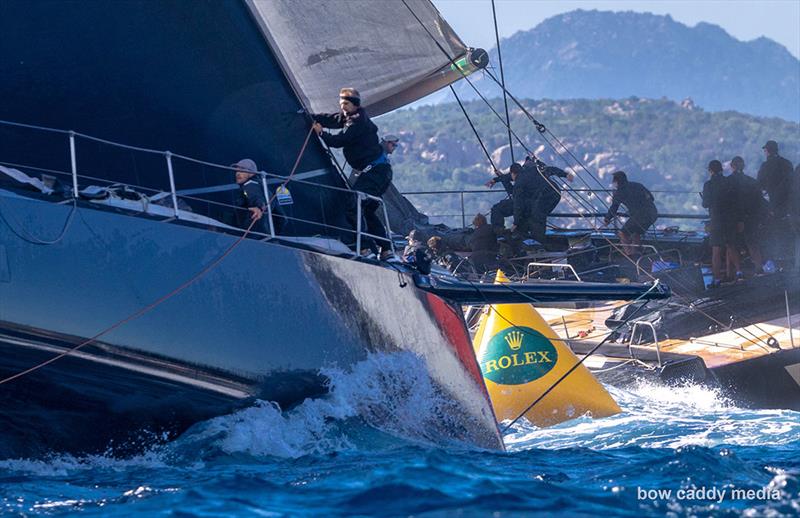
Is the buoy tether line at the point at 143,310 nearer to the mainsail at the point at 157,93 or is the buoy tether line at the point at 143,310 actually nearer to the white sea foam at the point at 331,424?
the white sea foam at the point at 331,424

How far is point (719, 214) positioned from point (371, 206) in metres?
6.39

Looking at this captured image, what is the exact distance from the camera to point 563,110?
10650 centimetres

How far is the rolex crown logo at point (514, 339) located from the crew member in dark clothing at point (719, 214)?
3160 millimetres

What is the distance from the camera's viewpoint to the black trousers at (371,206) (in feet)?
29.0

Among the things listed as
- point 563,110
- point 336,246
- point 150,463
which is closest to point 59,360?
point 150,463

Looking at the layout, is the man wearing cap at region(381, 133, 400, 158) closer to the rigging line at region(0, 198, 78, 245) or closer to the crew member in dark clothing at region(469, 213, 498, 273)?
the rigging line at region(0, 198, 78, 245)

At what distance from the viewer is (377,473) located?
6.87 meters

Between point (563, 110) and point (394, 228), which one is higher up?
point (563, 110)

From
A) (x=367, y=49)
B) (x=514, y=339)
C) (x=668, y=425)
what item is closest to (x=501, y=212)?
(x=514, y=339)

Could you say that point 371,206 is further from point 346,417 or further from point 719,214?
point 719,214

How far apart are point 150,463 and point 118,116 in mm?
2457

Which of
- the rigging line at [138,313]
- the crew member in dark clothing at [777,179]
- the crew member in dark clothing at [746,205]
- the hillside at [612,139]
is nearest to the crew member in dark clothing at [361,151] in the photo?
the rigging line at [138,313]

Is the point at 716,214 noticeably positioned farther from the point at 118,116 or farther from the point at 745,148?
the point at 745,148
